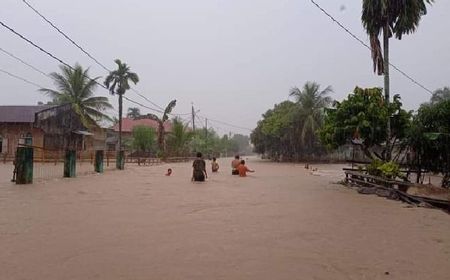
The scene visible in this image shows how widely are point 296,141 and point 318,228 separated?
53.8 m

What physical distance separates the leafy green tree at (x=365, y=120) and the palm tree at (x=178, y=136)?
120 ft

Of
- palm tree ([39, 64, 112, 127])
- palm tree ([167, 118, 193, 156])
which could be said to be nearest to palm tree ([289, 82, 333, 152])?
palm tree ([167, 118, 193, 156])

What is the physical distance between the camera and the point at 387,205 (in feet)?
45.3

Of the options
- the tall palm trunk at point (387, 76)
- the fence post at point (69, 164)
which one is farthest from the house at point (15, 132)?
the tall palm trunk at point (387, 76)

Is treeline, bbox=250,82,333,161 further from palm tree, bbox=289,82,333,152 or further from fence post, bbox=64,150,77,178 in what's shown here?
fence post, bbox=64,150,77,178

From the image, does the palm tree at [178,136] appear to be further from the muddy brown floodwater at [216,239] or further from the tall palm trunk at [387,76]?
the muddy brown floodwater at [216,239]

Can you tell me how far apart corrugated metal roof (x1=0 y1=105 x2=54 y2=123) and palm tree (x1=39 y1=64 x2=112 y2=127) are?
2371 mm

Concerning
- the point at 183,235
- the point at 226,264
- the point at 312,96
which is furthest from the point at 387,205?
the point at 312,96

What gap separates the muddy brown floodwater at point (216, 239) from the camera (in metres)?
6.09

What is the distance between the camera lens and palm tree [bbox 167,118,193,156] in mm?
57344

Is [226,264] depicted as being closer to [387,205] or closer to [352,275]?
[352,275]

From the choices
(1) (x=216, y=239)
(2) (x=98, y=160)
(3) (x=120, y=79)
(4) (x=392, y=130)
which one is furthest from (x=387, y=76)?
(3) (x=120, y=79)

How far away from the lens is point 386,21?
71.6 feet

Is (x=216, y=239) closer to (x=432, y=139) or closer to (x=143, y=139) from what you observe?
(x=432, y=139)
